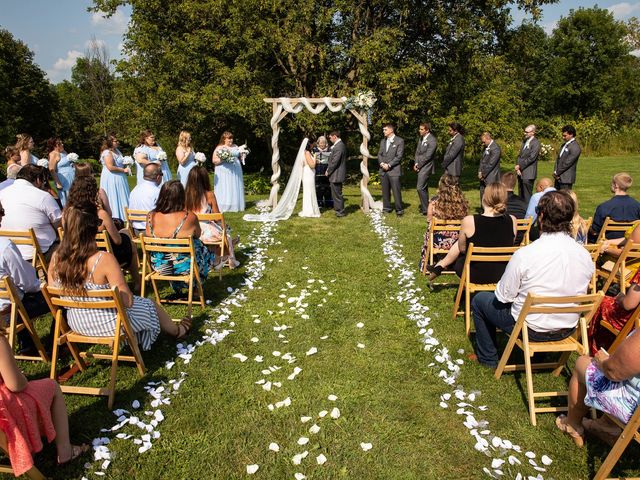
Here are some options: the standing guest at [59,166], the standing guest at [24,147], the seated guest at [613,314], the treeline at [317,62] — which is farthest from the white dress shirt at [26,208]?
the treeline at [317,62]

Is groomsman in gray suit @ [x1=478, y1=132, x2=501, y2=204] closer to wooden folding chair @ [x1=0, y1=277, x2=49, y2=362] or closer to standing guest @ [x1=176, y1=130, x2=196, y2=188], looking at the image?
standing guest @ [x1=176, y1=130, x2=196, y2=188]

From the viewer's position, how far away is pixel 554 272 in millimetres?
3738

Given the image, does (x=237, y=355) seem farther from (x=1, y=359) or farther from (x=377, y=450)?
(x=1, y=359)

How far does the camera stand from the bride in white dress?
463 inches

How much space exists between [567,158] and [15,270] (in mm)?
10982

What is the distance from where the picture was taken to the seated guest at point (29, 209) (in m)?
5.61

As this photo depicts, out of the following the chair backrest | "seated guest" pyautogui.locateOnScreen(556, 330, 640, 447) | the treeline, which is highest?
the treeline

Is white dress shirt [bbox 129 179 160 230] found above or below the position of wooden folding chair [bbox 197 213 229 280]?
above

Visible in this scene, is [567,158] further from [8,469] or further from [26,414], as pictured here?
[8,469]

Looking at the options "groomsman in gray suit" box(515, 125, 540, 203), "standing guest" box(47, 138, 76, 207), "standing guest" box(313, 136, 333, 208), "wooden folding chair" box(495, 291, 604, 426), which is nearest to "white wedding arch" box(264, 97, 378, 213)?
"standing guest" box(313, 136, 333, 208)

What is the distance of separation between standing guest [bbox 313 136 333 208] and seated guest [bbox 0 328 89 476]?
33.3 feet

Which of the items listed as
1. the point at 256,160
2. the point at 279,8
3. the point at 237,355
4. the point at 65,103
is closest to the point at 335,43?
the point at 279,8

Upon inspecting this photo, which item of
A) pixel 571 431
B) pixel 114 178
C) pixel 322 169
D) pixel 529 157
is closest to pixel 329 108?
pixel 322 169

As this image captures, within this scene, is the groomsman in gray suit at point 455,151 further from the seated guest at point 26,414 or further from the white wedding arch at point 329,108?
the seated guest at point 26,414
